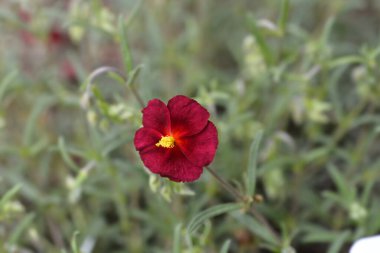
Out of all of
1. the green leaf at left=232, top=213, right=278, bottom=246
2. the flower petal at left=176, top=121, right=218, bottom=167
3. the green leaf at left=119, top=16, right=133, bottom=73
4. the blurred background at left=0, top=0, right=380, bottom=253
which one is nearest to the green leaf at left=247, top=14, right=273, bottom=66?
the blurred background at left=0, top=0, right=380, bottom=253

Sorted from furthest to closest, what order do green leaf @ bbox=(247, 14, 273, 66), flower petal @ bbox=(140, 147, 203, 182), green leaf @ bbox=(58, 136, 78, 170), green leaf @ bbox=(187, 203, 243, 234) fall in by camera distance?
green leaf @ bbox=(247, 14, 273, 66) → green leaf @ bbox=(58, 136, 78, 170) → green leaf @ bbox=(187, 203, 243, 234) → flower petal @ bbox=(140, 147, 203, 182)

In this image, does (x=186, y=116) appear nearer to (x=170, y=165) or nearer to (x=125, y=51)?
(x=170, y=165)

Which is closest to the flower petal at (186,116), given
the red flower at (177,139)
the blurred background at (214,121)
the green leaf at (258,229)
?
the red flower at (177,139)

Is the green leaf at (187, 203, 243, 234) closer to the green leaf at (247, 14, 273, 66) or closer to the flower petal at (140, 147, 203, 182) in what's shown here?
the flower petal at (140, 147, 203, 182)

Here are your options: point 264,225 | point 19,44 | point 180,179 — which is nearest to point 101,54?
point 19,44

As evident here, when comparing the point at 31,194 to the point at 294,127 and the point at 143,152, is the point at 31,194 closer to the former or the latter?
the point at 143,152

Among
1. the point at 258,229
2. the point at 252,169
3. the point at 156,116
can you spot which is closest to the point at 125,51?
the point at 156,116

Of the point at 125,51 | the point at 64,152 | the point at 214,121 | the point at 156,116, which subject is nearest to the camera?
the point at 156,116
